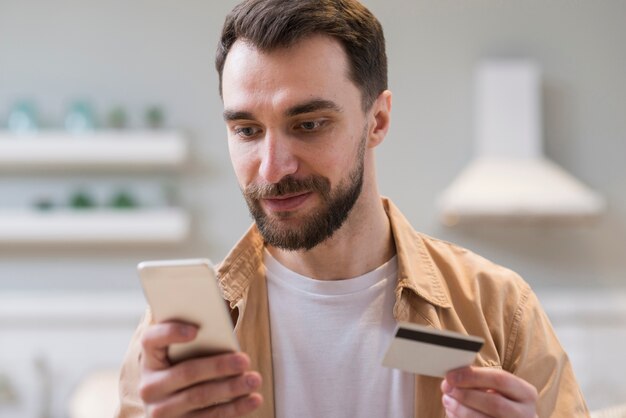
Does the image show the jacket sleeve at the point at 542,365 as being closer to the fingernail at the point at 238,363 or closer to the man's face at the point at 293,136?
the man's face at the point at 293,136

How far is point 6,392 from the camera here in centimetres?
342

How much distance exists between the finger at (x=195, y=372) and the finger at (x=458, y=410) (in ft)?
0.97

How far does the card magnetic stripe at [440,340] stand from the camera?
3.86ft

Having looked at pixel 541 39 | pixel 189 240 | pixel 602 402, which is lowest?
pixel 602 402

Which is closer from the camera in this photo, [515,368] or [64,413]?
[515,368]

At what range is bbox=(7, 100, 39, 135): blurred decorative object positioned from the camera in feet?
11.1

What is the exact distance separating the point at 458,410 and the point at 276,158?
0.48m

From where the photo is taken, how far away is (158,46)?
11.4 ft

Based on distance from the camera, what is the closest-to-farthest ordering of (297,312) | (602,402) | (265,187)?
(265,187), (297,312), (602,402)

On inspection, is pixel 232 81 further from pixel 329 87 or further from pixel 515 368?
pixel 515 368

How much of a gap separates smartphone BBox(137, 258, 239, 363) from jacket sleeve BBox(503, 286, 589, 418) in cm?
53

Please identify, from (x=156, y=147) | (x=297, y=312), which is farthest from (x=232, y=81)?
(x=156, y=147)

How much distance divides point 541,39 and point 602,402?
4.62ft

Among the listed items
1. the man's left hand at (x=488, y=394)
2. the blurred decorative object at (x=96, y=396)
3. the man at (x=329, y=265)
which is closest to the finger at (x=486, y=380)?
the man's left hand at (x=488, y=394)
